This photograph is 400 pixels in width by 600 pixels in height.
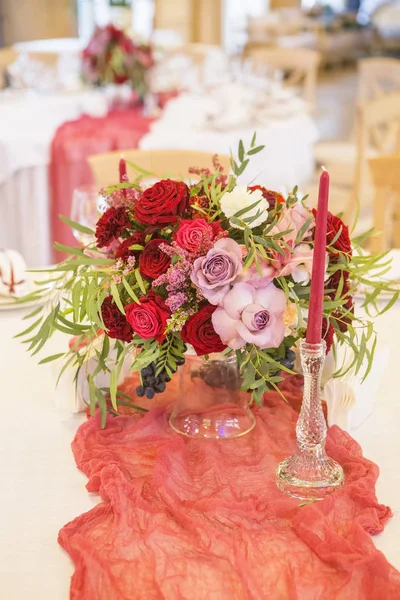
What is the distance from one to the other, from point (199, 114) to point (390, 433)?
262 cm

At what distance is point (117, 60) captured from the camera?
4.03m

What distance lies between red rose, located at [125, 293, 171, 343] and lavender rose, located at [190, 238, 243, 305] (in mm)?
61

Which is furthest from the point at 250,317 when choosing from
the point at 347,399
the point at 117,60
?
the point at 117,60

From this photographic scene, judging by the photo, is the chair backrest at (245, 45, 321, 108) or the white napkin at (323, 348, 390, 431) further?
the chair backrest at (245, 45, 321, 108)

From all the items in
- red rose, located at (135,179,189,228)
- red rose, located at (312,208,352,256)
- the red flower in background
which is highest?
red rose, located at (135,179,189,228)

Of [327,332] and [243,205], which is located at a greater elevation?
[243,205]

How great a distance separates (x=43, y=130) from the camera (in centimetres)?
354

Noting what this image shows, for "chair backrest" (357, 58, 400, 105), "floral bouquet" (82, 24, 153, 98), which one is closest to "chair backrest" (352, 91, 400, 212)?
"floral bouquet" (82, 24, 153, 98)

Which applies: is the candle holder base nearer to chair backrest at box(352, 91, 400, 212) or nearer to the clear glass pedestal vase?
the clear glass pedestal vase

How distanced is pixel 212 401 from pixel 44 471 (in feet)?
0.89

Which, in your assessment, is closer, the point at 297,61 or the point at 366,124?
the point at 366,124

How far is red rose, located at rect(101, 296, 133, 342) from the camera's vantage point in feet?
3.57

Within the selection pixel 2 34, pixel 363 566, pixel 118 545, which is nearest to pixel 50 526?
pixel 118 545

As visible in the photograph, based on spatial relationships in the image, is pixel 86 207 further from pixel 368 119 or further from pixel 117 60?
pixel 117 60
